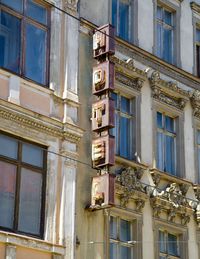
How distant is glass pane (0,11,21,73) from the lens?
18.2 metres

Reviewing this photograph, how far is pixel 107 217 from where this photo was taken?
19312 millimetres

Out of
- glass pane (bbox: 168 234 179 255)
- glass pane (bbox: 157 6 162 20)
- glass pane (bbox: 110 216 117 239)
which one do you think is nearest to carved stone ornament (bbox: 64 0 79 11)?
glass pane (bbox: 157 6 162 20)

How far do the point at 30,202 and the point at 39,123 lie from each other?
2024 mm

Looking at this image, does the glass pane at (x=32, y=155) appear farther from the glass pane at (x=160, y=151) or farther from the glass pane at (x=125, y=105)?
the glass pane at (x=160, y=151)

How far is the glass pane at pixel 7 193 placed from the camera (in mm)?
16969

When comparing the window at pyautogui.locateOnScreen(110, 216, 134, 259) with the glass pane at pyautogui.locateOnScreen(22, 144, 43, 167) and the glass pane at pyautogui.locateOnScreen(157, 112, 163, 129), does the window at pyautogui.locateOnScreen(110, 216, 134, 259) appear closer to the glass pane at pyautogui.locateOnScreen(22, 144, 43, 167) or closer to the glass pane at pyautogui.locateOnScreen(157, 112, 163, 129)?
the glass pane at pyautogui.locateOnScreen(22, 144, 43, 167)

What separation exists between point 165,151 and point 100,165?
4.38 metres

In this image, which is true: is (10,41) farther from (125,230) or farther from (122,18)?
(125,230)

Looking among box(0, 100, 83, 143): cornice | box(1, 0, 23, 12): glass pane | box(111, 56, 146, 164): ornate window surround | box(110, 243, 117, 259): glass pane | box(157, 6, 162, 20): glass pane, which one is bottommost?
box(110, 243, 117, 259): glass pane

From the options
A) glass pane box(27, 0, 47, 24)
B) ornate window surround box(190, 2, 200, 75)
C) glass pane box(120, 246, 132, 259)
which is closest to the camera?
glass pane box(27, 0, 47, 24)

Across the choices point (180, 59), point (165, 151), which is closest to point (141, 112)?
point (165, 151)

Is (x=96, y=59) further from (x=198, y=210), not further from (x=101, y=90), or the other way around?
(x=198, y=210)

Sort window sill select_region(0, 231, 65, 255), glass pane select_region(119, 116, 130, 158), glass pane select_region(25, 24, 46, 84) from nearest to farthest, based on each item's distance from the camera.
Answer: window sill select_region(0, 231, 65, 255) < glass pane select_region(25, 24, 46, 84) < glass pane select_region(119, 116, 130, 158)

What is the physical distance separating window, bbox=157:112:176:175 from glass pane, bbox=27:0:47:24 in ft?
17.6
